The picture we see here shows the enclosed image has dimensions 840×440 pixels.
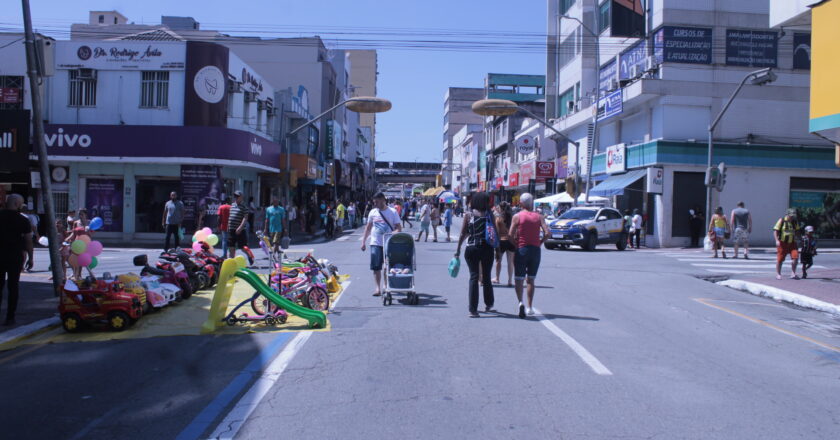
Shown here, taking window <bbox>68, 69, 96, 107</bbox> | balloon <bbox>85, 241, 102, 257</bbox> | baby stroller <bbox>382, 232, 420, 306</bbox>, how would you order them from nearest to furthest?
balloon <bbox>85, 241, 102, 257</bbox>
baby stroller <bbox>382, 232, 420, 306</bbox>
window <bbox>68, 69, 96, 107</bbox>

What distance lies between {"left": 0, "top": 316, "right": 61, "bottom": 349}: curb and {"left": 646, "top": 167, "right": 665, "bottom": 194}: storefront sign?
2440 centimetres

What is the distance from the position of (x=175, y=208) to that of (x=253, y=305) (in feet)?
32.6

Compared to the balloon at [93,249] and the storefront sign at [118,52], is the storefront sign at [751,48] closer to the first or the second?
the storefront sign at [118,52]

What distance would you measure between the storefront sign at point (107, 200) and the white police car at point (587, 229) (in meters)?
16.8

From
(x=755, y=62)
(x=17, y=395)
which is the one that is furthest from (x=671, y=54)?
(x=17, y=395)

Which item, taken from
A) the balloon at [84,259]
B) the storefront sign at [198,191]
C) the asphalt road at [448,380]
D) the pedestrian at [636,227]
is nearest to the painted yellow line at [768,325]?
the asphalt road at [448,380]

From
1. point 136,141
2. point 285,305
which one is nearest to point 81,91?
point 136,141

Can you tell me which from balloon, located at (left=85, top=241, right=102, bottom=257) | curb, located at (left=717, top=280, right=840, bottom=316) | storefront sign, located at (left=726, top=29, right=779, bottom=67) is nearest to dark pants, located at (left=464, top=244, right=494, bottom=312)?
balloon, located at (left=85, top=241, right=102, bottom=257)

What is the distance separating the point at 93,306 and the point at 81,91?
2071 cm

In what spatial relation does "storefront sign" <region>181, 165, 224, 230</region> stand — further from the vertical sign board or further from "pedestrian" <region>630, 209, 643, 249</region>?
the vertical sign board

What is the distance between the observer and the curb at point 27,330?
7.86m

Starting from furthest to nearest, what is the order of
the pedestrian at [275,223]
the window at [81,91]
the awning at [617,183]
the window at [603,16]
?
the window at [603,16] < the awning at [617,183] < the window at [81,91] < the pedestrian at [275,223]

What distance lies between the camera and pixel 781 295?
13508 mm

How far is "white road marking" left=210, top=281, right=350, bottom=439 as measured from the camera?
484cm
